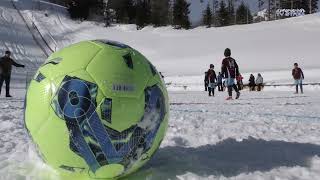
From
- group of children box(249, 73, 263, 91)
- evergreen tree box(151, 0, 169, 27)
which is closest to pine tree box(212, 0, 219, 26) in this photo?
evergreen tree box(151, 0, 169, 27)

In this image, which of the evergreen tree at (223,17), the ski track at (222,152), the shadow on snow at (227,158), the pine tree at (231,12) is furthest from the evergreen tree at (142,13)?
the shadow on snow at (227,158)

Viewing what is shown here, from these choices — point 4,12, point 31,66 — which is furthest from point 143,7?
point 31,66

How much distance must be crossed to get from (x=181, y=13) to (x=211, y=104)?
213 ft

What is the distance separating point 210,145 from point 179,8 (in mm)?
72933

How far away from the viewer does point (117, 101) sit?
10.7ft

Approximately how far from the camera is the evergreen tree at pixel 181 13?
7506 centimetres

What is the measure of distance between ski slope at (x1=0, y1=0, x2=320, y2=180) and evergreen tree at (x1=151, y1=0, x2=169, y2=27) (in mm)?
10485

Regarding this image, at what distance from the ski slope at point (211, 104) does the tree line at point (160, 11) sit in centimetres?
425

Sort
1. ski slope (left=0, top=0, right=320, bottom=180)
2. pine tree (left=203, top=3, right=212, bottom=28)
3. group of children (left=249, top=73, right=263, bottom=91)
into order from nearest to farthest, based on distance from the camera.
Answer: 1. ski slope (left=0, top=0, right=320, bottom=180)
2. group of children (left=249, top=73, right=263, bottom=91)
3. pine tree (left=203, top=3, right=212, bottom=28)

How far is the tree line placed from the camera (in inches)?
2813

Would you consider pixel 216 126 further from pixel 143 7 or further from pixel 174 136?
pixel 143 7

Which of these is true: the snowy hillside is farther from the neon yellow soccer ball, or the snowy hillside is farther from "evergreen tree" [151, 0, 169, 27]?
the neon yellow soccer ball

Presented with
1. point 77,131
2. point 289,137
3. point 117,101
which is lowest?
point 289,137

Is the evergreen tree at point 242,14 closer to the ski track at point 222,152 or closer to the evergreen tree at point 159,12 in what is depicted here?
the evergreen tree at point 159,12
